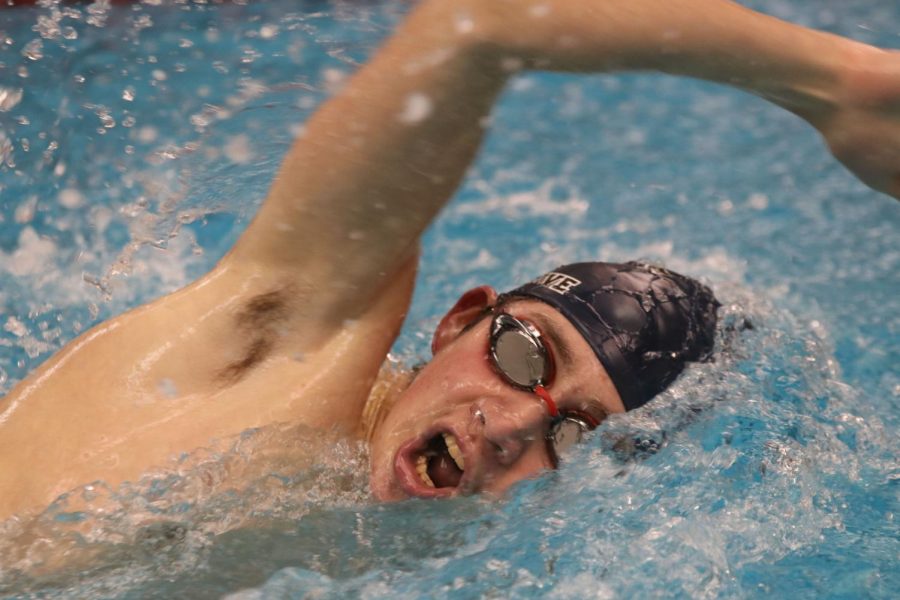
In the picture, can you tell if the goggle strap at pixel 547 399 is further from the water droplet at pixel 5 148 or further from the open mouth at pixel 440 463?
the water droplet at pixel 5 148

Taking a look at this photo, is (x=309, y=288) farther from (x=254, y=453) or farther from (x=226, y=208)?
(x=226, y=208)

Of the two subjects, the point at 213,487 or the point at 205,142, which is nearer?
the point at 213,487

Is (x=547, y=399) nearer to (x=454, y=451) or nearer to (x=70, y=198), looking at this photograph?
(x=454, y=451)

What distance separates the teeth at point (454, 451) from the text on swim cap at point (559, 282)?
0.99 ft

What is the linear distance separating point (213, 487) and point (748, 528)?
892 mm

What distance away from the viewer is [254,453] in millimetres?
1449

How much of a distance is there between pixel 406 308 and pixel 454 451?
0.75 feet

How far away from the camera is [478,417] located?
4.88 feet

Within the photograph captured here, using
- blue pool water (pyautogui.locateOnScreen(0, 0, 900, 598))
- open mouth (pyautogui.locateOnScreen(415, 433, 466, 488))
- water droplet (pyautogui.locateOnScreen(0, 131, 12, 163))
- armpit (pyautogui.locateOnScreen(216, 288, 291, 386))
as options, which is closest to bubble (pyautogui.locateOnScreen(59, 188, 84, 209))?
blue pool water (pyautogui.locateOnScreen(0, 0, 900, 598))

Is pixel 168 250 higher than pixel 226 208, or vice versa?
pixel 226 208

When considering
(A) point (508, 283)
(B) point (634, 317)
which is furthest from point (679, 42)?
(A) point (508, 283)

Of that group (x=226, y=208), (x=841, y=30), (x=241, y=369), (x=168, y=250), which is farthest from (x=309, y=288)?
(x=841, y=30)

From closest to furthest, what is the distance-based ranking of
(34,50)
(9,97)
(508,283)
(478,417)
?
(478,417) → (508,283) → (9,97) → (34,50)

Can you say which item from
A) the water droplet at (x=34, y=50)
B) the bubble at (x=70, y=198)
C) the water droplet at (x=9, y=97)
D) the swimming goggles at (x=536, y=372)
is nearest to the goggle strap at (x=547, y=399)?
the swimming goggles at (x=536, y=372)
